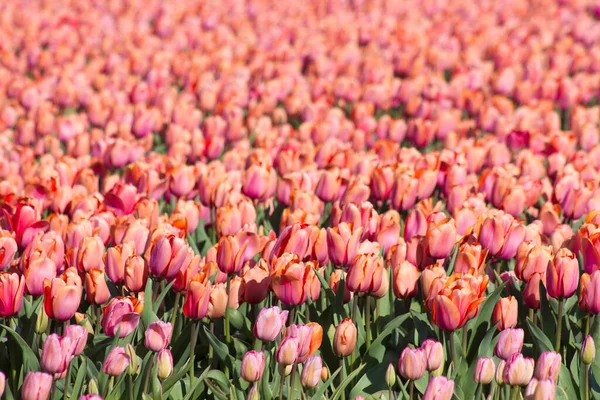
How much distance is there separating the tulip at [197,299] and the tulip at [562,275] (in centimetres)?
103

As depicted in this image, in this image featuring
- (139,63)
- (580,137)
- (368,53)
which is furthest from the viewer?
(368,53)

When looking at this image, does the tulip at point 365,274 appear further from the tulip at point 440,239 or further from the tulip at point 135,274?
the tulip at point 135,274

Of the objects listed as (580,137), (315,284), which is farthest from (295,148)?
(315,284)

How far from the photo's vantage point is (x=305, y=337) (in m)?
2.57

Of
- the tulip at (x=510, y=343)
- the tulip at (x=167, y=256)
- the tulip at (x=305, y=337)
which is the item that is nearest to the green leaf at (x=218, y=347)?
the tulip at (x=167, y=256)

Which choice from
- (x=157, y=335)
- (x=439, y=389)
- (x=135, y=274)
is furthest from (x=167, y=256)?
(x=439, y=389)

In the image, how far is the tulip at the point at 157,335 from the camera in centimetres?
261

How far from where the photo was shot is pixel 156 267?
9.61 ft

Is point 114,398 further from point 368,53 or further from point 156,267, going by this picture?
point 368,53

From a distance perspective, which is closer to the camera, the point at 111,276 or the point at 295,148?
the point at 111,276

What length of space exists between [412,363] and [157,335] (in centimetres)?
71

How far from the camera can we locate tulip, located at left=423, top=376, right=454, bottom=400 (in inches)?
96.3

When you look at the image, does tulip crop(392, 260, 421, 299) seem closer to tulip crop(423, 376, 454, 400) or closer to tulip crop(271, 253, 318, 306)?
tulip crop(271, 253, 318, 306)

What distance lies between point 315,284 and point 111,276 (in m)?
0.65
